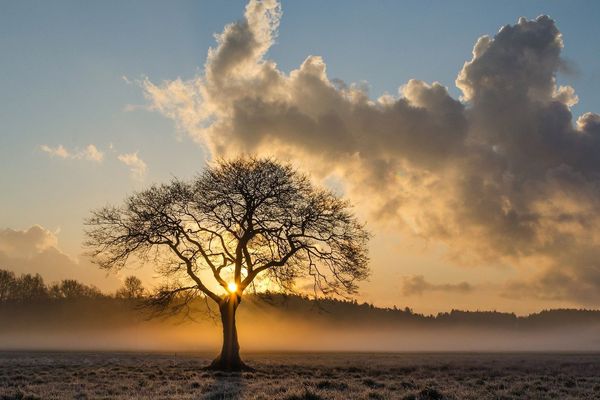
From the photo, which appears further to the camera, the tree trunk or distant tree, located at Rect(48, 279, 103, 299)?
distant tree, located at Rect(48, 279, 103, 299)

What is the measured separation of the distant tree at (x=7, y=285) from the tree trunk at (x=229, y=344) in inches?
4294

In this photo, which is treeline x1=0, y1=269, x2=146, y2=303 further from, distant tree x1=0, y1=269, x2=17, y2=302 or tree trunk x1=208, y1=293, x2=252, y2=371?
tree trunk x1=208, y1=293, x2=252, y2=371

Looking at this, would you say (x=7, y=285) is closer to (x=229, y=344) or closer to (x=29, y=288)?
(x=29, y=288)

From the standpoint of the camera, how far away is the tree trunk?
33062mm

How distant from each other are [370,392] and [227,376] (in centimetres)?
1151

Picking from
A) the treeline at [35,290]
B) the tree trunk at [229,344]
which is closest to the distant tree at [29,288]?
the treeline at [35,290]

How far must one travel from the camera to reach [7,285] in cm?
12350

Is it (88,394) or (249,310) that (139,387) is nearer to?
(88,394)

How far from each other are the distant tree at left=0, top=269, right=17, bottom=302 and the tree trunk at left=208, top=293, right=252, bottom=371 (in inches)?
4294

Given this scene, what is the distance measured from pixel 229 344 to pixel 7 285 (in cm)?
11106

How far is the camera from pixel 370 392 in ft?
62.4

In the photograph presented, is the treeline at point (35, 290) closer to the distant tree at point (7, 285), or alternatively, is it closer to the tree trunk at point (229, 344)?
the distant tree at point (7, 285)

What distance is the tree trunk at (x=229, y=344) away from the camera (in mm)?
33062

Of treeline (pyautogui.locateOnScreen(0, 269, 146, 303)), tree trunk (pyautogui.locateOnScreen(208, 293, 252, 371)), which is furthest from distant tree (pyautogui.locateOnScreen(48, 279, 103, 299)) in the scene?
tree trunk (pyautogui.locateOnScreen(208, 293, 252, 371))
